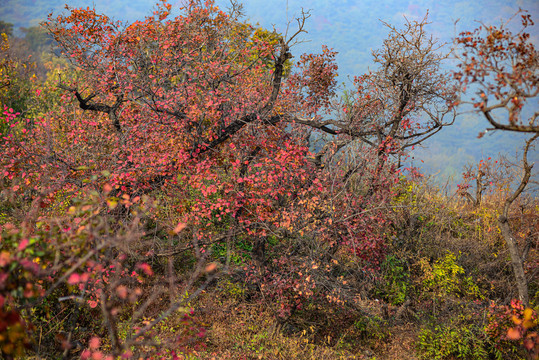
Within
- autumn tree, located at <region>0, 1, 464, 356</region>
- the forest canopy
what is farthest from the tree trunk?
autumn tree, located at <region>0, 1, 464, 356</region>

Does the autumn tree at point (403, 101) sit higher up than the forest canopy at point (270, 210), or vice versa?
the autumn tree at point (403, 101)

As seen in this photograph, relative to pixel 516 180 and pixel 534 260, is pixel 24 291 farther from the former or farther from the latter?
pixel 516 180

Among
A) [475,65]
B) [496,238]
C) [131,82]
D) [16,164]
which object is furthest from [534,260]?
[16,164]

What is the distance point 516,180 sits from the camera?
14266 millimetres

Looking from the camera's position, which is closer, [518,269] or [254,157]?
[518,269]

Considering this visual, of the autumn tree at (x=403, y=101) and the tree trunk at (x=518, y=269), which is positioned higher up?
the autumn tree at (x=403, y=101)

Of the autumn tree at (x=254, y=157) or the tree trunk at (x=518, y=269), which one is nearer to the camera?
the tree trunk at (x=518, y=269)

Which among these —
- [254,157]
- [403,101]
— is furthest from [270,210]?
[403,101]

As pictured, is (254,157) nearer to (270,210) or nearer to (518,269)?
(270,210)

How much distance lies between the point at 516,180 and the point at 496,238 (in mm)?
2713

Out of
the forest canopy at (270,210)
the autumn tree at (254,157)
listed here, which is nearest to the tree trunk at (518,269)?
the forest canopy at (270,210)

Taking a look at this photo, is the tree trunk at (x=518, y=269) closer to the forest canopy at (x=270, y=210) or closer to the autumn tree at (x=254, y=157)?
the forest canopy at (x=270, y=210)

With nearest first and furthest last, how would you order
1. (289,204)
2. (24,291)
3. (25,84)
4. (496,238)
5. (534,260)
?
(24,291)
(289,204)
(534,260)
(496,238)
(25,84)

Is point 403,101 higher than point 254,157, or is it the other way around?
point 403,101
